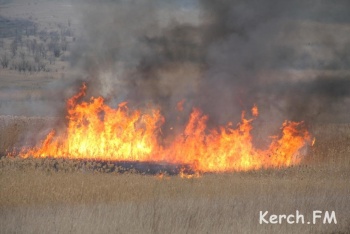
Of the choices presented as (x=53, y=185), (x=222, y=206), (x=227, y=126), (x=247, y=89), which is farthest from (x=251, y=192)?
(x=247, y=89)

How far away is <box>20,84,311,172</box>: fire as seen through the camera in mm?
29938

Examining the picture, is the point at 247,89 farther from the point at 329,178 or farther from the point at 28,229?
the point at 28,229

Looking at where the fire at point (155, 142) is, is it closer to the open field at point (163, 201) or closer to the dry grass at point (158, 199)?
the dry grass at point (158, 199)

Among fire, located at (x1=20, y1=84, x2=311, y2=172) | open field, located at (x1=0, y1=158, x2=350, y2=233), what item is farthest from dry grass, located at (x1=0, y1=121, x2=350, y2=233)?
fire, located at (x1=20, y1=84, x2=311, y2=172)

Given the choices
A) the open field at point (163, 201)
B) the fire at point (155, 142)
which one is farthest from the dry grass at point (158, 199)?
the fire at point (155, 142)

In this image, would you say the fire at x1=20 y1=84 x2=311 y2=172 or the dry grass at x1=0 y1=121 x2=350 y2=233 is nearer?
the dry grass at x1=0 y1=121 x2=350 y2=233

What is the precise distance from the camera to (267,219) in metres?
16.5

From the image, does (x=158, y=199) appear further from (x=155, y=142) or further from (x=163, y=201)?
(x=155, y=142)

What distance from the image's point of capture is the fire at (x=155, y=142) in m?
29.9

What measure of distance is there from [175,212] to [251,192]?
546 cm

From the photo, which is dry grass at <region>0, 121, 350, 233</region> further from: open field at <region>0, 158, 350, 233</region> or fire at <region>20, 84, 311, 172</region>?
fire at <region>20, 84, 311, 172</region>

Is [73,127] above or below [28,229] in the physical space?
above

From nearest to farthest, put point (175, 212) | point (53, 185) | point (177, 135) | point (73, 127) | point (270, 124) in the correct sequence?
point (175, 212), point (53, 185), point (73, 127), point (177, 135), point (270, 124)

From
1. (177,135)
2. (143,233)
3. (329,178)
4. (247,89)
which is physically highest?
(247,89)
